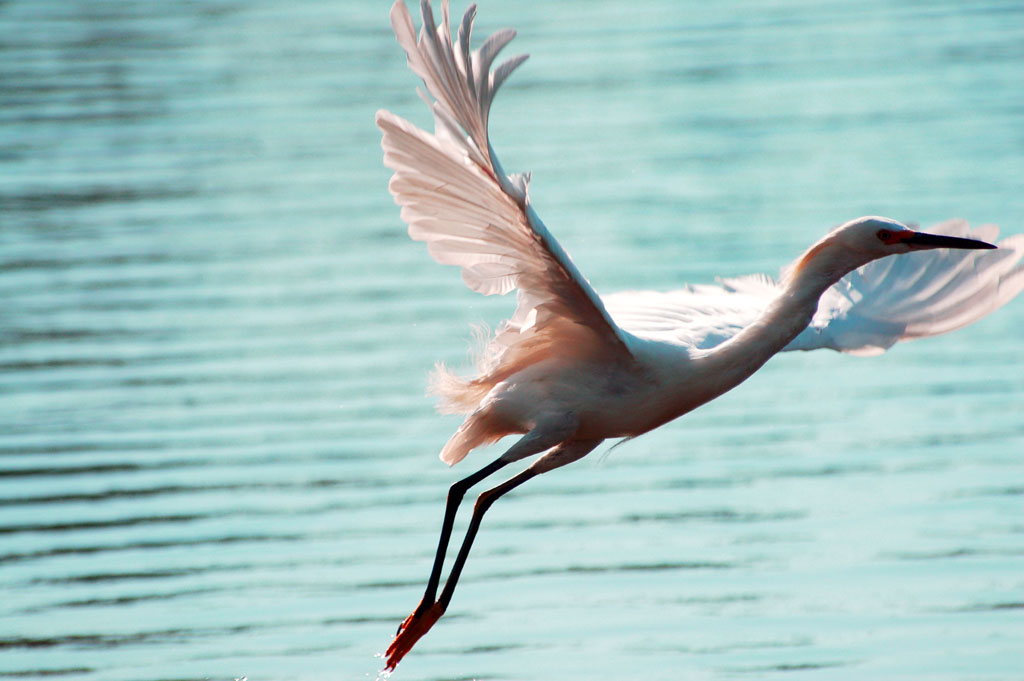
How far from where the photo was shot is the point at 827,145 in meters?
15.7

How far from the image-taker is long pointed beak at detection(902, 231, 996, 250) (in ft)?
21.5

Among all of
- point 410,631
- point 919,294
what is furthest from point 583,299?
point 919,294

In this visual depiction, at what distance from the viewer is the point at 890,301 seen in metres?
7.88

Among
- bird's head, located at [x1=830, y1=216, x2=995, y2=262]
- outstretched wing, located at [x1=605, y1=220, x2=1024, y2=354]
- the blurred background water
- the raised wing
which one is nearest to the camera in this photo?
the raised wing

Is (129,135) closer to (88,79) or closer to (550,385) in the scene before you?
(88,79)

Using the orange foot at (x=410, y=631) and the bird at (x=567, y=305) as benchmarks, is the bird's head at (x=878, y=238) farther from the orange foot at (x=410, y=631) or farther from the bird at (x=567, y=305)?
the orange foot at (x=410, y=631)

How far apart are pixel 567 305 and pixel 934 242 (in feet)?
4.78

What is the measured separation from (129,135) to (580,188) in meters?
5.33

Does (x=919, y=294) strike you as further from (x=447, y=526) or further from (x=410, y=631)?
(x=410, y=631)

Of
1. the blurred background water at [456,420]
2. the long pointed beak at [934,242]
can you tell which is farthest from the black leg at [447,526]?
the long pointed beak at [934,242]

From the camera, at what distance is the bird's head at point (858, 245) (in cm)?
651

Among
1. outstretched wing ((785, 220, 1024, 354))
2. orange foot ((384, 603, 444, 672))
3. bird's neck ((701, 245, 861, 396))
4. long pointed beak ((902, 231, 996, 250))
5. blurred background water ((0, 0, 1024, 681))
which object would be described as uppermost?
long pointed beak ((902, 231, 996, 250))

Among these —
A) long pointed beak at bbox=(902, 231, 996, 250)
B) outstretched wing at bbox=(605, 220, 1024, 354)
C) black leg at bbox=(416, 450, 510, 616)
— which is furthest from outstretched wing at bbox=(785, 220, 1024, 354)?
black leg at bbox=(416, 450, 510, 616)

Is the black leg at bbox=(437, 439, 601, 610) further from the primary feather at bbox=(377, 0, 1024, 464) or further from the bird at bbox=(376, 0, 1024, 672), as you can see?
the primary feather at bbox=(377, 0, 1024, 464)
